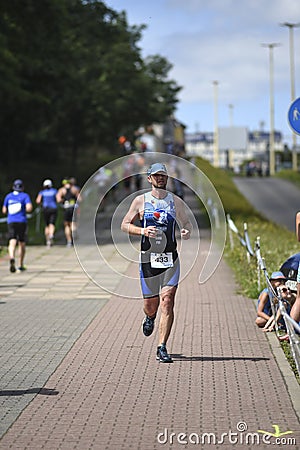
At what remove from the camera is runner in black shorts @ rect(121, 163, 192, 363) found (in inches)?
370

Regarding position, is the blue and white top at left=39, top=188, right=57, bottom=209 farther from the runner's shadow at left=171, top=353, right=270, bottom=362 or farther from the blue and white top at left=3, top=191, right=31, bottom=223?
the runner's shadow at left=171, top=353, right=270, bottom=362

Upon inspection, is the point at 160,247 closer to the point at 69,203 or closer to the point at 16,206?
the point at 16,206

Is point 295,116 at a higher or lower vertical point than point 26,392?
higher

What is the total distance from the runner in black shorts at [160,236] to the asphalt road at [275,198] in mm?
26677

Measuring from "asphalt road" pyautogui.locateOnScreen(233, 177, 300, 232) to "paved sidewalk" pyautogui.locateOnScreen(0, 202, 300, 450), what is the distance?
23311 millimetres

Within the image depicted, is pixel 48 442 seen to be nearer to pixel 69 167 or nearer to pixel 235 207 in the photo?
pixel 235 207

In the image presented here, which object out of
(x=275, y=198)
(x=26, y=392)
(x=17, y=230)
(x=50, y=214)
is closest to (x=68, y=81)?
(x=275, y=198)

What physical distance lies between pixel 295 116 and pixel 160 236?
15.1 ft

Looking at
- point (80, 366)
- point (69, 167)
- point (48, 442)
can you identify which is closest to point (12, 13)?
point (80, 366)

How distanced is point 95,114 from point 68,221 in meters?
31.7

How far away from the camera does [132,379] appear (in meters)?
8.79

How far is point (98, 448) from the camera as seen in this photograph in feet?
21.1

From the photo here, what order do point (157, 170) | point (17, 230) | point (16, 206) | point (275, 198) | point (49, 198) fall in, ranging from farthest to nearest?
point (275, 198) < point (49, 198) < point (17, 230) < point (16, 206) < point (157, 170)

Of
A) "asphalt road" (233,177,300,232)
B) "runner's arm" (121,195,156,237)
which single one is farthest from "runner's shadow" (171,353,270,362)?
"asphalt road" (233,177,300,232)
